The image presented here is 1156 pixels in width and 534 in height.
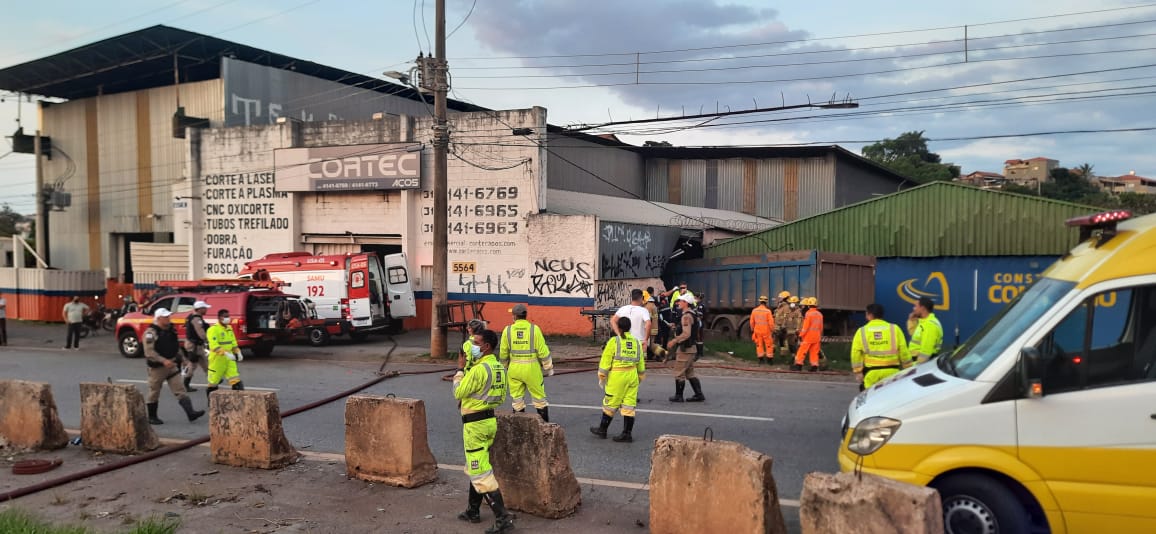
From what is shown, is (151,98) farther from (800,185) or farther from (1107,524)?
(1107,524)

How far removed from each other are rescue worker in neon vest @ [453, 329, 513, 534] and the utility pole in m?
11.0

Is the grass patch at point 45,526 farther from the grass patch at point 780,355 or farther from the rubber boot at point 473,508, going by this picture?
the grass patch at point 780,355

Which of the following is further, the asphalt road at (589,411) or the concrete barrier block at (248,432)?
the asphalt road at (589,411)

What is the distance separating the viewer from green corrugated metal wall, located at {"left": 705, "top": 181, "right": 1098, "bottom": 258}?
70.3 ft

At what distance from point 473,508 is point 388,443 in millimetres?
1421

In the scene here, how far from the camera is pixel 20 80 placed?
110 ft

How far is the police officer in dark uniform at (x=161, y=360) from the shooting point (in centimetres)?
1038

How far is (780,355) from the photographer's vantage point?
55.7 feet

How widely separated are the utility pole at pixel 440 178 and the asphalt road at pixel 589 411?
117cm

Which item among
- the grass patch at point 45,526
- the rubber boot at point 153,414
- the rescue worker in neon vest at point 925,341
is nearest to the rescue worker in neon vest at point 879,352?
the rescue worker in neon vest at point 925,341

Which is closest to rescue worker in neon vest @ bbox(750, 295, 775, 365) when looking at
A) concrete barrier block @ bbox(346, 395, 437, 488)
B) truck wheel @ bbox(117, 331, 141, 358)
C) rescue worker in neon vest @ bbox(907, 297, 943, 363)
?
rescue worker in neon vest @ bbox(907, 297, 943, 363)

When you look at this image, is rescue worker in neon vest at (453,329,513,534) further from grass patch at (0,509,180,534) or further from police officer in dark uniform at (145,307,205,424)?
police officer in dark uniform at (145,307,205,424)

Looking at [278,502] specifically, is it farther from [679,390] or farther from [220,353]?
[679,390]

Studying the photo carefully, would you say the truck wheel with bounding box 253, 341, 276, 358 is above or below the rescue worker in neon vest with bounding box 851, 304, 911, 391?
below
